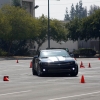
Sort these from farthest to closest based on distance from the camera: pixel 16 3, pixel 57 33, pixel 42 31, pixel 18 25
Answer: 1. pixel 57 33
2. pixel 16 3
3. pixel 42 31
4. pixel 18 25

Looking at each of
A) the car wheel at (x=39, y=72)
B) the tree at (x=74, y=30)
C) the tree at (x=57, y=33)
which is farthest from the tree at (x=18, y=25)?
the car wheel at (x=39, y=72)

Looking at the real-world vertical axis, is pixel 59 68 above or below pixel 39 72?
above

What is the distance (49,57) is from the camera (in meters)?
27.0

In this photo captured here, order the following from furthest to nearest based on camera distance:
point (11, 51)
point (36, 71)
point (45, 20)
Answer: point (45, 20), point (11, 51), point (36, 71)

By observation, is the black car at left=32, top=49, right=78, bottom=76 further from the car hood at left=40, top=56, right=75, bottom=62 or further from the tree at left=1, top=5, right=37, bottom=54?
the tree at left=1, top=5, right=37, bottom=54

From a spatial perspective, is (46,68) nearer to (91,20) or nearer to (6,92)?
(6,92)

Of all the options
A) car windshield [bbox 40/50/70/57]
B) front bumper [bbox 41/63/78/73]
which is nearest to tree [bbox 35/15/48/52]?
car windshield [bbox 40/50/70/57]

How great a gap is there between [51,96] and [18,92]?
1.92 m

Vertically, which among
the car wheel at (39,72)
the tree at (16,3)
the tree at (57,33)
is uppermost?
the tree at (16,3)

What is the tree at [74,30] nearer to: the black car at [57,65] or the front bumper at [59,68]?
the black car at [57,65]

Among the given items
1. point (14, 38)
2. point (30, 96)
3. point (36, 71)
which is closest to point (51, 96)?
point (30, 96)

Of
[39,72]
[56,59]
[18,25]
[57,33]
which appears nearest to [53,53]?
[56,59]

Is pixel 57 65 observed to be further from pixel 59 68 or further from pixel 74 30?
pixel 74 30

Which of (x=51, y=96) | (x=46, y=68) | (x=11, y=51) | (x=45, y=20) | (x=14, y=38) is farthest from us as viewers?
(x=45, y=20)
